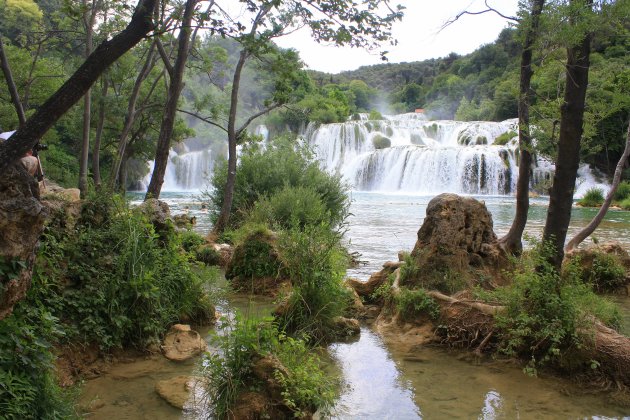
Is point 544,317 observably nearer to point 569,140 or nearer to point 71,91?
point 569,140

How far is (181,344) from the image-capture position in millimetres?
5180

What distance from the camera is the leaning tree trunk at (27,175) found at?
9.75 ft

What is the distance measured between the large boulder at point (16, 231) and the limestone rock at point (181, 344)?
207 cm

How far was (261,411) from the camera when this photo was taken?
3623 millimetres

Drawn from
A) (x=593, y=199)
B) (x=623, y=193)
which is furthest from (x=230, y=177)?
(x=623, y=193)

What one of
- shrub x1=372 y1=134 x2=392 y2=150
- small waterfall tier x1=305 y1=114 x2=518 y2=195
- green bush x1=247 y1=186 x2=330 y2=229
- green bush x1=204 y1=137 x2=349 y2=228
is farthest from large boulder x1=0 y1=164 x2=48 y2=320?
shrub x1=372 y1=134 x2=392 y2=150

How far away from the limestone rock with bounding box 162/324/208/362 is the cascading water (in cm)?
2244

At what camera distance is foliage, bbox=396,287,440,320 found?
5.99m

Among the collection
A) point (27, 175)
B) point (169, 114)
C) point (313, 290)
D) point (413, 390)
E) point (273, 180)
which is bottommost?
point (413, 390)

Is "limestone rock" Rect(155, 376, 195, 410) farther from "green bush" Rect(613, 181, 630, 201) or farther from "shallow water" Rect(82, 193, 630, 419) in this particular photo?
"green bush" Rect(613, 181, 630, 201)

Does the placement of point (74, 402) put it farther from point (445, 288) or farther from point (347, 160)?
point (347, 160)

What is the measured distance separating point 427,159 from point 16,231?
3107 cm

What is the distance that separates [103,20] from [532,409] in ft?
49.1

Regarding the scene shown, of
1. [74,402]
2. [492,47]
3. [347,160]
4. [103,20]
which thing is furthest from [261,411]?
[492,47]
